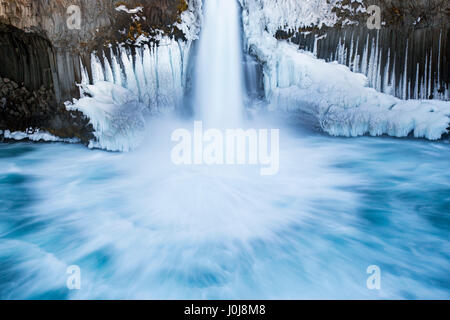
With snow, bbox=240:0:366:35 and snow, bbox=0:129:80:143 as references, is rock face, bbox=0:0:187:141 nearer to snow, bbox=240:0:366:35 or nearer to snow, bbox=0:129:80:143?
snow, bbox=0:129:80:143

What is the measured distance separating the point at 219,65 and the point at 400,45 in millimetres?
3301

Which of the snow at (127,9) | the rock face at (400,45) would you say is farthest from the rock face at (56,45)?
the rock face at (400,45)

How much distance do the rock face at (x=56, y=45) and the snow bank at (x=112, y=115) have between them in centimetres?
22

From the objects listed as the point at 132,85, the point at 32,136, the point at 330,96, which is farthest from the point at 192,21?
the point at 32,136

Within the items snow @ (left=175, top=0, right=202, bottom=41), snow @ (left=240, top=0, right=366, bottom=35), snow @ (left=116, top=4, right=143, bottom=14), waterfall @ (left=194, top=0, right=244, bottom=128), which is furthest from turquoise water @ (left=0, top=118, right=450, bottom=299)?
snow @ (left=240, top=0, right=366, bottom=35)

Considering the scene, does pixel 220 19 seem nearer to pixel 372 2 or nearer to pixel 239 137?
pixel 239 137

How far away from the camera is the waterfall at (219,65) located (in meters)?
5.89

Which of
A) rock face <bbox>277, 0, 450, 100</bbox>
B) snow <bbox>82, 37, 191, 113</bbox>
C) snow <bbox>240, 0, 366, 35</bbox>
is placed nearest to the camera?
rock face <bbox>277, 0, 450, 100</bbox>

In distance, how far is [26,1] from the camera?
5098mm

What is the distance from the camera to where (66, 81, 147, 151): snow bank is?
516 cm

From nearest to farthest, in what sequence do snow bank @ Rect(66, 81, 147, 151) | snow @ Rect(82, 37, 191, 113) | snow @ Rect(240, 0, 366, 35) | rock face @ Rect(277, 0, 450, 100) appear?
snow bank @ Rect(66, 81, 147, 151) → rock face @ Rect(277, 0, 450, 100) → snow @ Rect(82, 37, 191, 113) → snow @ Rect(240, 0, 366, 35)

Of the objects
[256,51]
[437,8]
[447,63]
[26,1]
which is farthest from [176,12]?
[447,63]

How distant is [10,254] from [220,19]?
510 centimetres

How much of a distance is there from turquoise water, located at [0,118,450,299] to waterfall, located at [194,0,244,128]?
4.65 ft
